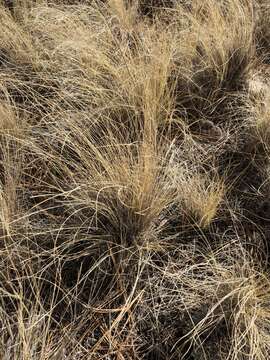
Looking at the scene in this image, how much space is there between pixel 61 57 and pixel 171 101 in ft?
1.52

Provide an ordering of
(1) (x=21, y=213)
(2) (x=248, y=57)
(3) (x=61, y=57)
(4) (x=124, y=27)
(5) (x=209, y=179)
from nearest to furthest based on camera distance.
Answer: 1. (1) (x=21, y=213)
2. (5) (x=209, y=179)
3. (3) (x=61, y=57)
4. (2) (x=248, y=57)
5. (4) (x=124, y=27)

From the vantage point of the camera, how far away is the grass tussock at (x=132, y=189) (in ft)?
4.02

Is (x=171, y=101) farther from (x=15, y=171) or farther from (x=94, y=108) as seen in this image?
(x=15, y=171)

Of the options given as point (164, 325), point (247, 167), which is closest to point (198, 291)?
point (164, 325)

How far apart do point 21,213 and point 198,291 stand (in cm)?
55

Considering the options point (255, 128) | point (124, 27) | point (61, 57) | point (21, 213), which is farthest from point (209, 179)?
point (124, 27)

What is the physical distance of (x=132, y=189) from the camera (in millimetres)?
1339

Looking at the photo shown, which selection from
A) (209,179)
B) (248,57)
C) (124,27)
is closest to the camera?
(209,179)

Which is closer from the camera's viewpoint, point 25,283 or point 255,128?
point 25,283

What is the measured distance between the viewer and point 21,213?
1368 millimetres

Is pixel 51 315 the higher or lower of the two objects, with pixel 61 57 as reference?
lower

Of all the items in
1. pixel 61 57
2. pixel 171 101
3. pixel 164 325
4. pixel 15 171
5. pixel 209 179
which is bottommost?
pixel 164 325

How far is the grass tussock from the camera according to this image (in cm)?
122

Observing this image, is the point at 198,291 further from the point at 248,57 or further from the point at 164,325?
the point at 248,57
